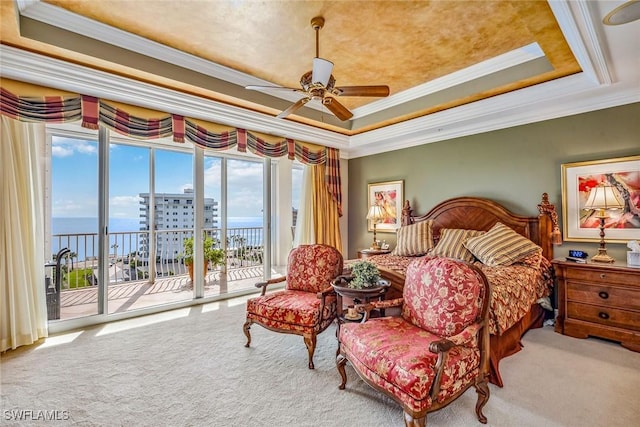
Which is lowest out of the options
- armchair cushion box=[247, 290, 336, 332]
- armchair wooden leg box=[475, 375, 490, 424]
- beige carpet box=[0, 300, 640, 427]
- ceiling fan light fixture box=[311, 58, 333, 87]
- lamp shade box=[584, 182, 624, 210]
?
beige carpet box=[0, 300, 640, 427]

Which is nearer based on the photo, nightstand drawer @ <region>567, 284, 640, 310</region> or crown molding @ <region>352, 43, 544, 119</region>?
nightstand drawer @ <region>567, 284, 640, 310</region>

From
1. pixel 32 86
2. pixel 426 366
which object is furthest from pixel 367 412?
pixel 32 86

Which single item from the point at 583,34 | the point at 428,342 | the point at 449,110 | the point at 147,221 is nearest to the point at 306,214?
the point at 147,221

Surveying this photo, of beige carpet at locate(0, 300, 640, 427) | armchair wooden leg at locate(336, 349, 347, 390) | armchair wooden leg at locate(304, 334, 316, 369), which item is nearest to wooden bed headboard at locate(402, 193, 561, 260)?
beige carpet at locate(0, 300, 640, 427)

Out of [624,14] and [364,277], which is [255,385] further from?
[624,14]

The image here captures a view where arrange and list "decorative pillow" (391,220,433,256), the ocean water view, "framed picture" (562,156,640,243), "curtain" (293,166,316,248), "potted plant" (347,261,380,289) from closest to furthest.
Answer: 1. "potted plant" (347,261,380,289)
2. "framed picture" (562,156,640,243)
3. the ocean water view
4. "decorative pillow" (391,220,433,256)
5. "curtain" (293,166,316,248)

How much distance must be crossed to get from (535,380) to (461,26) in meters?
3.09

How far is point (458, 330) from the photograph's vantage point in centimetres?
196

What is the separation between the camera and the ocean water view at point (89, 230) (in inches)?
155

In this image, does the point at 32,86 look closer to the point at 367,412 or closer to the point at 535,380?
the point at 367,412

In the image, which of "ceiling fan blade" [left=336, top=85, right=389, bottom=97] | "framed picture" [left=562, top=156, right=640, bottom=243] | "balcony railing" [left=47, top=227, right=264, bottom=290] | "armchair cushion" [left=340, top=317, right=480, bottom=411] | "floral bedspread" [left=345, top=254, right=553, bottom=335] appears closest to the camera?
"armchair cushion" [left=340, top=317, right=480, bottom=411]

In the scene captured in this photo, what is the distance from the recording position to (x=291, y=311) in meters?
2.69

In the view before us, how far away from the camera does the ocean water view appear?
3.93 m

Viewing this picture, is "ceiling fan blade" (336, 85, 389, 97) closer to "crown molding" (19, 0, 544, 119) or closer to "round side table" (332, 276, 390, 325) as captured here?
"crown molding" (19, 0, 544, 119)
